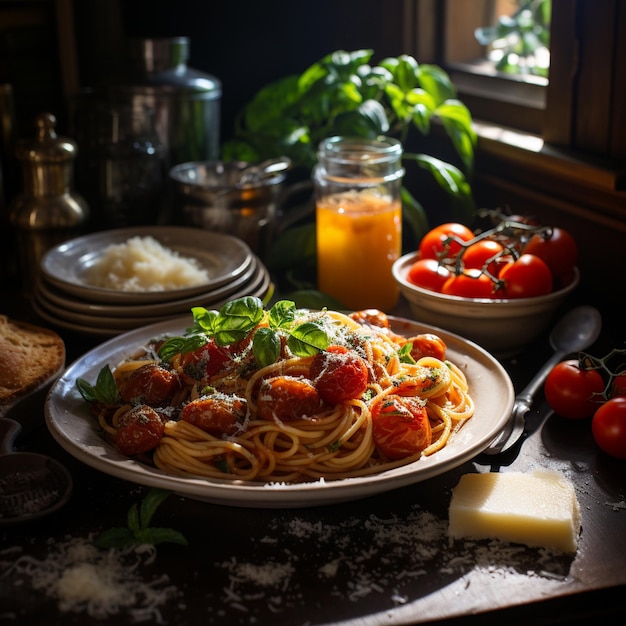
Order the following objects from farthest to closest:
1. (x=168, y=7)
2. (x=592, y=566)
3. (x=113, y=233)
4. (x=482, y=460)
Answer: (x=168, y=7) < (x=113, y=233) < (x=482, y=460) < (x=592, y=566)

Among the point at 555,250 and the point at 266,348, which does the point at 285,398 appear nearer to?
the point at 266,348

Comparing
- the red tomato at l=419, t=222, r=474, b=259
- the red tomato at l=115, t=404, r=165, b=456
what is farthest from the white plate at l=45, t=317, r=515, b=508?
the red tomato at l=419, t=222, r=474, b=259

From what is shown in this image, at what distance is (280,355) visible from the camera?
61.4 inches

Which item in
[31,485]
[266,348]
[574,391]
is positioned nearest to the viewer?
[31,485]

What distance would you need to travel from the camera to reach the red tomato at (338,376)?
4.75 feet

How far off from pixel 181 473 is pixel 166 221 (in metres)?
1.45

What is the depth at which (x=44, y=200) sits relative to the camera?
2389 mm

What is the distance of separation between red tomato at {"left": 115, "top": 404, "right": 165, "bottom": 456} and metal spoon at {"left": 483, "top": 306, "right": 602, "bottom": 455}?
66cm

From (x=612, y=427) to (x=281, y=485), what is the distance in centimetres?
61

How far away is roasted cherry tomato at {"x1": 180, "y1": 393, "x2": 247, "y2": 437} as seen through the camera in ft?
4.71

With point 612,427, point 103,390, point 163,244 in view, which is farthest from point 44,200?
point 612,427

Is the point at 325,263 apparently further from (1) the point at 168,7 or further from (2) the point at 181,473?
(1) the point at 168,7

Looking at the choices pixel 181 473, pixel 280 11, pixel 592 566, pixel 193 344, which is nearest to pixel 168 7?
pixel 280 11

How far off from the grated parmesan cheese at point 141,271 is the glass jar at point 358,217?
0.34m
